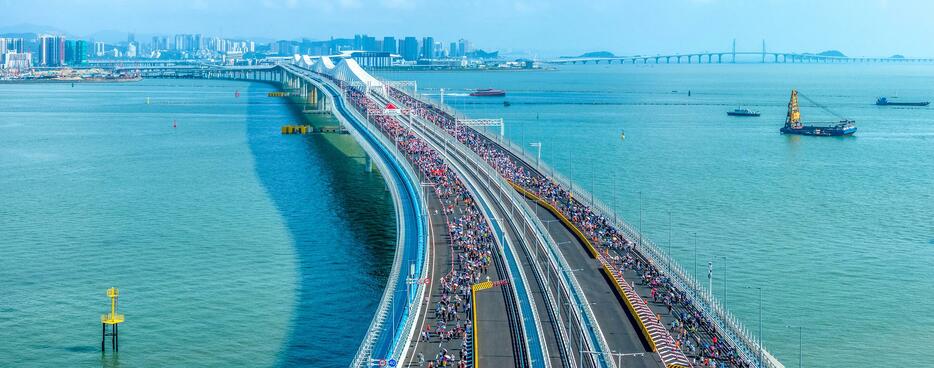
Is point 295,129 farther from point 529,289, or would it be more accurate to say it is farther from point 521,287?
point 529,289

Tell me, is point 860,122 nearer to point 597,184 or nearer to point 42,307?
point 597,184

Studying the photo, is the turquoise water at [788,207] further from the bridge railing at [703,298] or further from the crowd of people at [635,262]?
the crowd of people at [635,262]

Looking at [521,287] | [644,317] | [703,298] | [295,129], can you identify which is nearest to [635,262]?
[703,298]

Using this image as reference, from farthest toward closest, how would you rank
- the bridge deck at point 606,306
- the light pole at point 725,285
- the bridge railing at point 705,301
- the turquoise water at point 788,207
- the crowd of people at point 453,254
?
the light pole at point 725,285, the turquoise water at point 788,207, the crowd of people at point 453,254, the bridge railing at point 705,301, the bridge deck at point 606,306

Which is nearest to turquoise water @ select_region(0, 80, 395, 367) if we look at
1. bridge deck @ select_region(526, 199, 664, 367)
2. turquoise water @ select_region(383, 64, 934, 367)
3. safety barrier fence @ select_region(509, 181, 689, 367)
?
bridge deck @ select_region(526, 199, 664, 367)

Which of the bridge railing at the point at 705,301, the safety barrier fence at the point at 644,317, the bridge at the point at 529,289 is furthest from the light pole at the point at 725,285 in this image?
the safety barrier fence at the point at 644,317

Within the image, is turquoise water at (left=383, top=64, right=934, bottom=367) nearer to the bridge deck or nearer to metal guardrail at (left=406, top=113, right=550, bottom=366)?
the bridge deck

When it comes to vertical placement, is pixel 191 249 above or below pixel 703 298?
below
